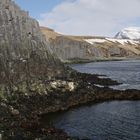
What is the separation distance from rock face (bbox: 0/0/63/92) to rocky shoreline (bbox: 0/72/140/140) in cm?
273

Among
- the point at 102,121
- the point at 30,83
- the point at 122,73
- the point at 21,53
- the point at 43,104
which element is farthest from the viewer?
the point at 122,73

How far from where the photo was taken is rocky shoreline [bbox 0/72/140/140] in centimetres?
3047

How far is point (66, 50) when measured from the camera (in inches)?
6983

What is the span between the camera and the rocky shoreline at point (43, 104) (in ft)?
100.0

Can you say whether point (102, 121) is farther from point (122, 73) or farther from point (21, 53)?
point (122, 73)

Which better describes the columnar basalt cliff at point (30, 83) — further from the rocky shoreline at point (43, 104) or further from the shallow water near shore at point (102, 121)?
the shallow water near shore at point (102, 121)

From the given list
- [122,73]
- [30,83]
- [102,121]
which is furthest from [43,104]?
[122,73]

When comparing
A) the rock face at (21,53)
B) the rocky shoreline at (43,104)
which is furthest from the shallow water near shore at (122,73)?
the rock face at (21,53)

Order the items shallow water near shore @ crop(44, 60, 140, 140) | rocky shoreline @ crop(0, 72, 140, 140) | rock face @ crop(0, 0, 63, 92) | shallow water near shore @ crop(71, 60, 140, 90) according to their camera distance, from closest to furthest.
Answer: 1. rocky shoreline @ crop(0, 72, 140, 140)
2. shallow water near shore @ crop(44, 60, 140, 140)
3. rock face @ crop(0, 0, 63, 92)
4. shallow water near shore @ crop(71, 60, 140, 90)

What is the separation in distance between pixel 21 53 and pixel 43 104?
12844 mm

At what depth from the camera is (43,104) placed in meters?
44.5

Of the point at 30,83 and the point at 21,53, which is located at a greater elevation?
the point at 21,53

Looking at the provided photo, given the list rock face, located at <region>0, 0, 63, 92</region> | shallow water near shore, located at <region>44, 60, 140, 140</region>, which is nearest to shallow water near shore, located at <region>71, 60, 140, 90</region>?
rock face, located at <region>0, 0, 63, 92</region>

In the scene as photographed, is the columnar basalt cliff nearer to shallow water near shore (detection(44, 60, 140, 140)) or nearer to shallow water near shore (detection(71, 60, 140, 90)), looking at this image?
shallow water near shore (detection(44, 60, 140, 140))
